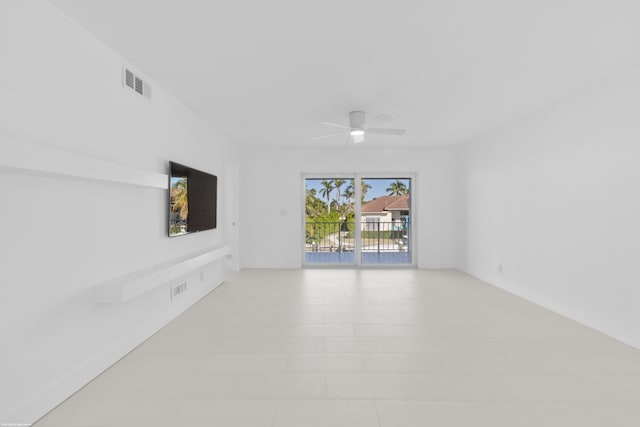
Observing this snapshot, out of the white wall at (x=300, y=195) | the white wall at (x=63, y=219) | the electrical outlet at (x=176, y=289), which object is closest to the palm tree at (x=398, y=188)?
the white wall at (x=300, y=195)

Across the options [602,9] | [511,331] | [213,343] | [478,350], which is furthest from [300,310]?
[602,9]

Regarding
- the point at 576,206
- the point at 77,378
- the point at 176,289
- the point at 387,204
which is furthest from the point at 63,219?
the point at 387,204

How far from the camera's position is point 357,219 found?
644 centimetres

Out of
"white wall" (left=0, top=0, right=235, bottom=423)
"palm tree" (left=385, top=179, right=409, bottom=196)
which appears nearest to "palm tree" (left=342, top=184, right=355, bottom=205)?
"palm tree" (left=385, top=179, right=409, bottom=196)

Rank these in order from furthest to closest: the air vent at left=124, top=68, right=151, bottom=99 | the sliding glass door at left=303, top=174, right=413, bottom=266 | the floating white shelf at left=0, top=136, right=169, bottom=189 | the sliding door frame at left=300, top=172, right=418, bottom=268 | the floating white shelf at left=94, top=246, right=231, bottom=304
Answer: the sliding glass door at left=303, top=174, right=413, bottom=266 < the sliding door frame at left=300, top=172, right=418, bottom=268 < the air vent at left=124, top=68, right=151, bottom=99 < the floating white shelf at left=94, top=246, right=231, bottom=304 < the floating white shelf at left=0, top=136, right=169, bottom=189

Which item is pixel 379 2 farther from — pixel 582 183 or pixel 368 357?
pixel 582 183

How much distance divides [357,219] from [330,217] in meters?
0.68

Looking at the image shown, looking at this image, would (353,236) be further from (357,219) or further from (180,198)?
(180,198)

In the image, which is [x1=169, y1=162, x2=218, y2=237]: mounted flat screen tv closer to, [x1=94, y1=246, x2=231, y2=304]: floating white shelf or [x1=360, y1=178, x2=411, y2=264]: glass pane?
[x1=94, y1=246, x2=231, y2=304]: floating white shelf

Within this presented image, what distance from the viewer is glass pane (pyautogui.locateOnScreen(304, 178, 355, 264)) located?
259 inches

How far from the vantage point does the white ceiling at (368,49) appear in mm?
1976

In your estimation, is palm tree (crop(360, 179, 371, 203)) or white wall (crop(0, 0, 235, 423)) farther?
palm tree (crop(360, 179, 371, 203))

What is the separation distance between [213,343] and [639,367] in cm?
325

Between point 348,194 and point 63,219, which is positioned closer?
point 63,219
